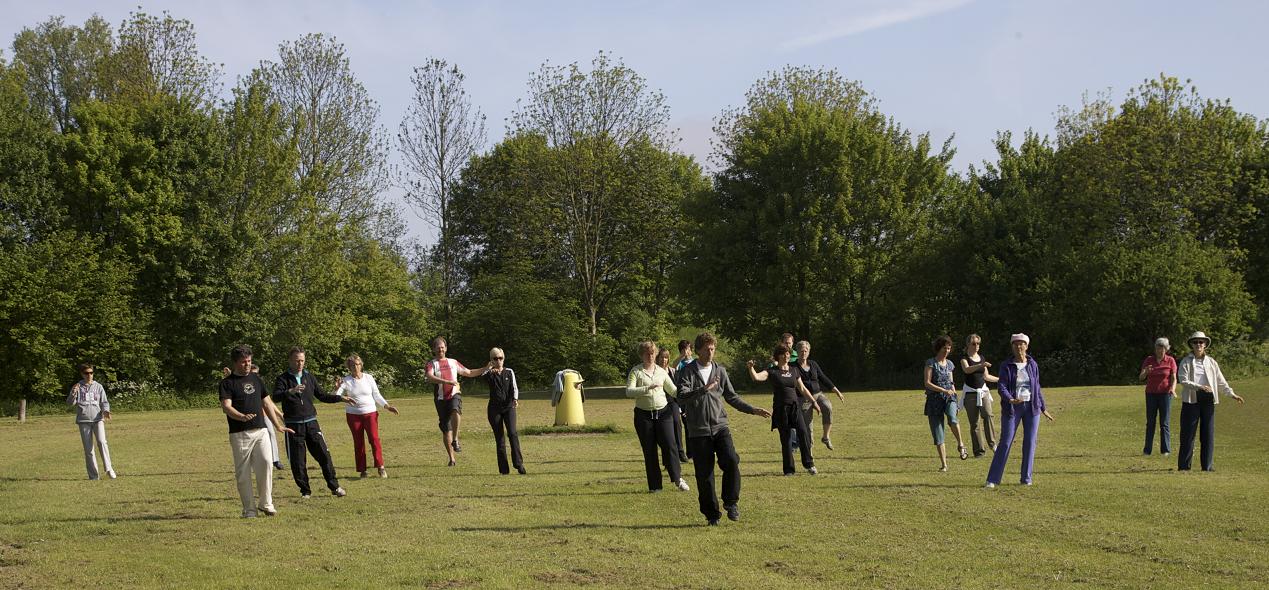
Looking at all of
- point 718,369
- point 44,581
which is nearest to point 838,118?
point 718,369

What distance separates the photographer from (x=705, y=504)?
11.5 meters

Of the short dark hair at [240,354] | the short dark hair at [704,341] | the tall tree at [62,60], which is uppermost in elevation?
the tall tree at [62,60]

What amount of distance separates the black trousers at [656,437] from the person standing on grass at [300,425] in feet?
12.7

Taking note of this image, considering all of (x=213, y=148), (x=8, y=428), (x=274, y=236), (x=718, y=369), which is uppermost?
(x=213, y=148)

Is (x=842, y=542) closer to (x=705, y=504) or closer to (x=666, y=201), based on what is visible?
(x=705, y=504)

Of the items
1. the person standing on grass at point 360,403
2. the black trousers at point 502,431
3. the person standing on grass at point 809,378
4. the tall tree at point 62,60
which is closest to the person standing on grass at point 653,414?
the person standing on grass at point 809,378

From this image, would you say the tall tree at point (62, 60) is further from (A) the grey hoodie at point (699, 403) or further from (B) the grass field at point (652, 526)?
(A) the grey hoodie at point (699, 403)

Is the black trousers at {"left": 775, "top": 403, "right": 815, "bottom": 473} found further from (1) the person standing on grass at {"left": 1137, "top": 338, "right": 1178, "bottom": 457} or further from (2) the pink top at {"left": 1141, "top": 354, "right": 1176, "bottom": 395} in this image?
(2) the pink top at {"left": 1141, "top": 354, "right": 1176, "bottom": 395}

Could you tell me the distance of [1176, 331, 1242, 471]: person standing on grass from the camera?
51.9ft

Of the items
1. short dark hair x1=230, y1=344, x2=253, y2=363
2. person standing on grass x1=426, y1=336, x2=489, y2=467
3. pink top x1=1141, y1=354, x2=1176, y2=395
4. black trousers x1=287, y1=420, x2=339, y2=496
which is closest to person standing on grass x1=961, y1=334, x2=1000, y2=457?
pink top x1=1141, y1=354, x2=1176, y2=395

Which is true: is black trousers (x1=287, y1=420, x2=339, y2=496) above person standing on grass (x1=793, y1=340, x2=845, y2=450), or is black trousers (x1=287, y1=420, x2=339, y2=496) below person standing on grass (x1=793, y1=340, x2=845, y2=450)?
below

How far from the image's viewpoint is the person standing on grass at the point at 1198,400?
51.9 feet

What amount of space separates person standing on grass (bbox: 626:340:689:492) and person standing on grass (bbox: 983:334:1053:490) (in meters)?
3.77

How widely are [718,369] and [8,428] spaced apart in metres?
29.7
